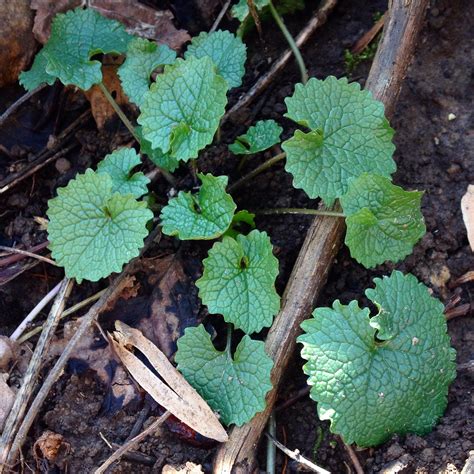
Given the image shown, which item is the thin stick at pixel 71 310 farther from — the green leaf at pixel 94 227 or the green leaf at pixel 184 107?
the green leaf at pixel 184 107

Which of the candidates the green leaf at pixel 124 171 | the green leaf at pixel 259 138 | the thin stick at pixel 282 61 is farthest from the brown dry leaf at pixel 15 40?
the green leaf at pixel 259 138

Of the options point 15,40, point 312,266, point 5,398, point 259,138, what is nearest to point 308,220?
point 312,266

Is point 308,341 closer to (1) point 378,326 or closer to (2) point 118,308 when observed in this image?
(1) point 378,326

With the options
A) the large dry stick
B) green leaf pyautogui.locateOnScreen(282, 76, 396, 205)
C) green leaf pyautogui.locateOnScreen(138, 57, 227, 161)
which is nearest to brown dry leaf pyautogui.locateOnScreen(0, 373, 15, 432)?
the large dry stick

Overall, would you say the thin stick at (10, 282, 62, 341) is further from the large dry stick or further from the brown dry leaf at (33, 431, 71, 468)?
the large dry stick

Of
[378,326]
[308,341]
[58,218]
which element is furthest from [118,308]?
[378,326]

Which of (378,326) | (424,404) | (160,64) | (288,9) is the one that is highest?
(160,64)
